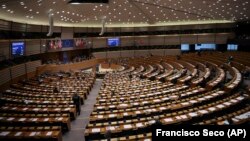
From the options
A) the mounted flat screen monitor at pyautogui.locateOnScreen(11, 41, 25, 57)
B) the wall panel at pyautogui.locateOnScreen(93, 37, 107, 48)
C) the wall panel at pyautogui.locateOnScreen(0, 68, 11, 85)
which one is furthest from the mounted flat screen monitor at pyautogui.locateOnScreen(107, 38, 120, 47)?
the wall panel at pyautogui.locateOnScreen(0, 68, 11, 85)

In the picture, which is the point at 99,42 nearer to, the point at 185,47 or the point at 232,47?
the point at 185,47

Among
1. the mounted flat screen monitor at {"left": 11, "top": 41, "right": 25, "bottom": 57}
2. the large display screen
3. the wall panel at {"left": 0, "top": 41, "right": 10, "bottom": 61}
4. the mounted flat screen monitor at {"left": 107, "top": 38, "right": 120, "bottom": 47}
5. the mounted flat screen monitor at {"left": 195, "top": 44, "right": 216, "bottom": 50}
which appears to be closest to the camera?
the wall panel at {"left": 0, "top": 41, "right": 10, "bottom": 61}

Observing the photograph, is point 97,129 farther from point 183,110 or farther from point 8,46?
point 8,46

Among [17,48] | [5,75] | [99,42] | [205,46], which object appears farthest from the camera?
[99,42]

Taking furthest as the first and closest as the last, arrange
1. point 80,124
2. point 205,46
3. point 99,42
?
point 99,42 < point 205,46 < point 80,124

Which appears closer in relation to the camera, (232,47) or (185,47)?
(232,47)

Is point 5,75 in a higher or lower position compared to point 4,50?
lower

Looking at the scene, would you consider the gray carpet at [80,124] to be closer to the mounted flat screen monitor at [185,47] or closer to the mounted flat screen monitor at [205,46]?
the mounted flat screen monitor at [185,47]

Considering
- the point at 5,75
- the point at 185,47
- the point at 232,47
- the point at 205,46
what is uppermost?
the point at 205,46

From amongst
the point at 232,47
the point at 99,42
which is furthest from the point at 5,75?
the point at 232,47

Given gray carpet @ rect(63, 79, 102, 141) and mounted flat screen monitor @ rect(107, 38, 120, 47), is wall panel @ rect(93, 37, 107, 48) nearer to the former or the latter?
mounted flat screen monitor @ rect(107, 38, 120, 47)

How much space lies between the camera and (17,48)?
2312cm

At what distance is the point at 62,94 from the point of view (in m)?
16.8

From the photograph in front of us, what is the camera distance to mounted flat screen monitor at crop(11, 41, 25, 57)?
22353 millimetres
